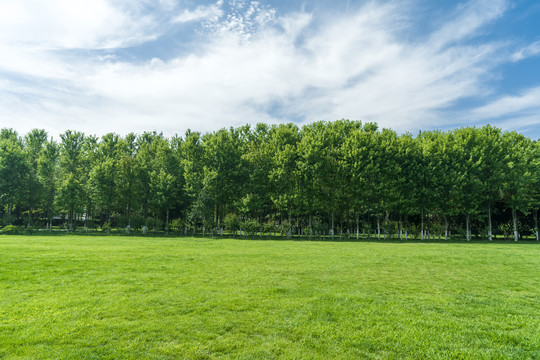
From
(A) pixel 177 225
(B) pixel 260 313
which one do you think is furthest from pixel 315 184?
(B) pixel 260 313

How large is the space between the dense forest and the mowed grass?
30653 mm

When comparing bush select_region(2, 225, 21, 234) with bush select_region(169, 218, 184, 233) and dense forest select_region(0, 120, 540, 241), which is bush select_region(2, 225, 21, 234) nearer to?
dense forest select_region(0, 120, 540, 241)

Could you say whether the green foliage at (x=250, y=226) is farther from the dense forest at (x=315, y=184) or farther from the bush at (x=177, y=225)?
the bush at (x=177, y=225)

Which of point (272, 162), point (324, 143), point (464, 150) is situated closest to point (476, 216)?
point (464, 150)

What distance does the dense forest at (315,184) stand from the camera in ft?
143

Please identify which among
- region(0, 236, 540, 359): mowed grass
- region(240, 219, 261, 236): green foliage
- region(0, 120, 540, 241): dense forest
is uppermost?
region(0, 120, 540, 241): dense forest

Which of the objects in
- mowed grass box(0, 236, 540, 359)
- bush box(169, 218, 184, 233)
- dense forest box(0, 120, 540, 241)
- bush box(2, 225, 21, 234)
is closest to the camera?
mowed grass box(0, 236, 540, 359)

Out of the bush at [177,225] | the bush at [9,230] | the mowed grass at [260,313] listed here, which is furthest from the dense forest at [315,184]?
the mowed grass at [260,313]

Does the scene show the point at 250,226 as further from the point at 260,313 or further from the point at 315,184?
the point at 260,313

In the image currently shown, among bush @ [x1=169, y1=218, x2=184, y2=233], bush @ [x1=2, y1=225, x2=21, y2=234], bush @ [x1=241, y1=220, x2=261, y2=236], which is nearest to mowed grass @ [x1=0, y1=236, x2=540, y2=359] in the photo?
bush @ [x1=241, y1=220, x2=261, y2=236]

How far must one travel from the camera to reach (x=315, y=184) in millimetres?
44250

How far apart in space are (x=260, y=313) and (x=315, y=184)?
3712 centimetres

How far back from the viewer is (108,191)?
49906 millimetres

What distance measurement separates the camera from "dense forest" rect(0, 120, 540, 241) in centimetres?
4350
